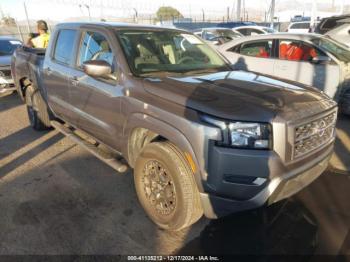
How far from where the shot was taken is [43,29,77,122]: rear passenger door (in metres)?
4.19

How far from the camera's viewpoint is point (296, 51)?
6.85 m

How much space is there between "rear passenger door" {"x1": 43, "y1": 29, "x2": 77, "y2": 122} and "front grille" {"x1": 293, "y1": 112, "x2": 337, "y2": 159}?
292 centimetres

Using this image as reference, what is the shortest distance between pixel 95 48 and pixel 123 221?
200 centimetres

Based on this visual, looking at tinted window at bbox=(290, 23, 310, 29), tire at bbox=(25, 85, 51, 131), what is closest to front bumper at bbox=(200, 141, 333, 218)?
tire at bbox=(25, 85, 51, 131)

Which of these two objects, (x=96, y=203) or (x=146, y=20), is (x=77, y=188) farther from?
(x=146, y=20)

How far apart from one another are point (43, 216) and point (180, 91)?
6.21 ft

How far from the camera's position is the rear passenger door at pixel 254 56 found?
7164 mm

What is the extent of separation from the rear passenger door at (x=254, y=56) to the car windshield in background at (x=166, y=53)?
10.7 feet

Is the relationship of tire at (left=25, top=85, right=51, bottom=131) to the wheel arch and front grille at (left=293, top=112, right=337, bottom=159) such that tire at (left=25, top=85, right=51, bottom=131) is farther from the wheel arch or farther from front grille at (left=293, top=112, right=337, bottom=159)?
front grille at (left=293, top=112, right=337, bottom=159)

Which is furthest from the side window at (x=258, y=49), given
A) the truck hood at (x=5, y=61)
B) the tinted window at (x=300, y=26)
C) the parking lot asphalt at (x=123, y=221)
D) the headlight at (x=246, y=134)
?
the tinted window at (x=300, y=26)

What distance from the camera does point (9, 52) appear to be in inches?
383

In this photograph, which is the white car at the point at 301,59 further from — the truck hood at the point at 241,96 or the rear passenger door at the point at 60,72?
the rear passenger door at the point at 60,72

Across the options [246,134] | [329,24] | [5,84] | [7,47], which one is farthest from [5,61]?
[329,24]

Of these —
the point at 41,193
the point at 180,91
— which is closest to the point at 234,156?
the point at 180,91
